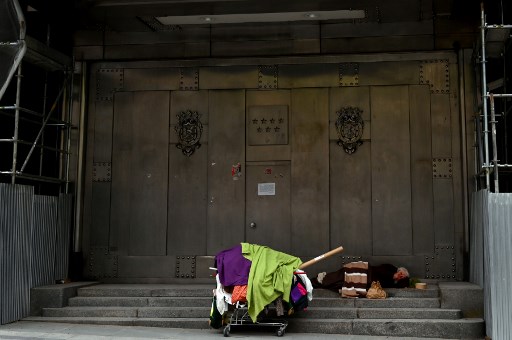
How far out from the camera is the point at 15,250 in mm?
10125

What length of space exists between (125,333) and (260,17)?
247 inches

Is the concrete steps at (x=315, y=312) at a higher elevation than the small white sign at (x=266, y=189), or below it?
below

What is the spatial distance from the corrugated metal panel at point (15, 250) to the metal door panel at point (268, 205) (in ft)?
13.0

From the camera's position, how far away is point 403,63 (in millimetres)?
11789

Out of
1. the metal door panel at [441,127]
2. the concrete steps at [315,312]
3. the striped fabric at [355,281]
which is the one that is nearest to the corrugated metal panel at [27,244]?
the concrete steps at [315,312]

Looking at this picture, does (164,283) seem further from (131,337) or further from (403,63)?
(403,63)

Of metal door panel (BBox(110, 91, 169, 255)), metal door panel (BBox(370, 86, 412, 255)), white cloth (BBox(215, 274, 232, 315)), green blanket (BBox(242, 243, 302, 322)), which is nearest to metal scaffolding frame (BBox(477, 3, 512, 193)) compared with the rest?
metal door panel (BBox(370, 86, 412, 255))

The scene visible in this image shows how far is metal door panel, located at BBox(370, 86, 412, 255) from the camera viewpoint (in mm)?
11367

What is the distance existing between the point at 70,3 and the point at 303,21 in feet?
14.3

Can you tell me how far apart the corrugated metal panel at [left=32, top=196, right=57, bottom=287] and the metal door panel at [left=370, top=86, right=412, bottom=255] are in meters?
5.94

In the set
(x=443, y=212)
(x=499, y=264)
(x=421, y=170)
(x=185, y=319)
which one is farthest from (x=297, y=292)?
(x=421, y=170)

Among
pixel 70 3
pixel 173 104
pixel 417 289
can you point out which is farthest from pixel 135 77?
pixel 417 289

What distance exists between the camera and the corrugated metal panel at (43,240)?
10766 millimetres

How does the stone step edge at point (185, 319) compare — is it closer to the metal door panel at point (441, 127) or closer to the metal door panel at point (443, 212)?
the metal door panel at point (443, 212)
